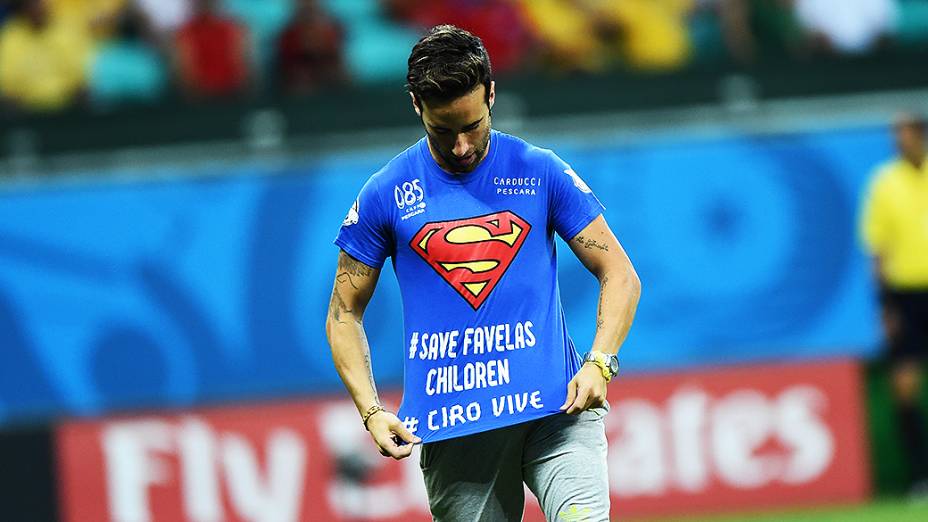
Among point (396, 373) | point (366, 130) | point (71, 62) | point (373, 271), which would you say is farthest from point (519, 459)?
point (71, 62)

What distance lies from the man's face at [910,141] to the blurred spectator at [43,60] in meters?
5.89

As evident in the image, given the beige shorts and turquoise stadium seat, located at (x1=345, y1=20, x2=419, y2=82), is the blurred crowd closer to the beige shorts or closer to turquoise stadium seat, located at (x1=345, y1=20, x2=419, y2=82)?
turquoise stadium seat, located at (x1=345, y1=20, x2=419, y2=82)

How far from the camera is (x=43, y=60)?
12.0 meters

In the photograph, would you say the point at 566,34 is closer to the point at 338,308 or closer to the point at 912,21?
the point at 912,21

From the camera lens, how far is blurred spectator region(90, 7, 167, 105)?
11984 mm

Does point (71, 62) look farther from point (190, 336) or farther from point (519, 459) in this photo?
point (519, 459)

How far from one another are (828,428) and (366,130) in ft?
12.3

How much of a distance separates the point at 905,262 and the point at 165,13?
19.1ft

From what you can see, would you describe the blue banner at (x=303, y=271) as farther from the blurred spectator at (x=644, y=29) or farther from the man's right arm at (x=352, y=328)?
the man's right arm at (x=352, y=328)

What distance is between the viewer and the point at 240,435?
9.84 m

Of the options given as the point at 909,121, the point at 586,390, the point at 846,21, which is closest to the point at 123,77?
the point at 846,21

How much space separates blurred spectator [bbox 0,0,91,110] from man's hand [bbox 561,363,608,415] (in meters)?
7.86

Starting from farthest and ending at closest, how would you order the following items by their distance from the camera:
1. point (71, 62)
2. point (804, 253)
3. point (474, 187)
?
point (71, 62), point (804, 253), point (474, 187)

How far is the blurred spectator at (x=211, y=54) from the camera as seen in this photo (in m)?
11.8
